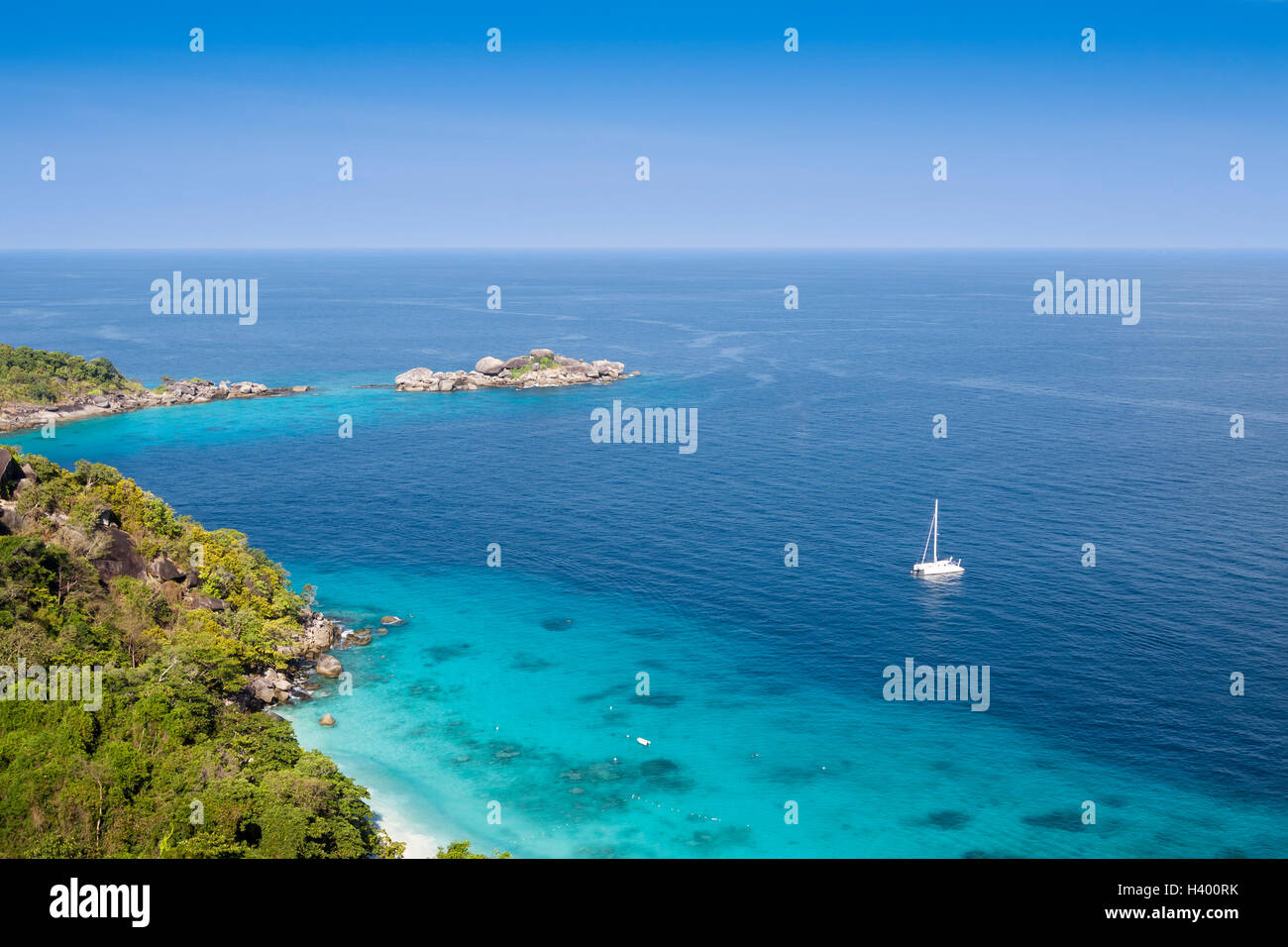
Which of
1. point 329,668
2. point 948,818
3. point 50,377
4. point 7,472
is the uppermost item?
point 50,377

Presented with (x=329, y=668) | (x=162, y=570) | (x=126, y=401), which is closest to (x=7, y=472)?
(x=162, y=570)

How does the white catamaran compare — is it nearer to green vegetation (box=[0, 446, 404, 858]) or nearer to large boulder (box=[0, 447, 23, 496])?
green vegetation (box=[0, 446, 404, 858])

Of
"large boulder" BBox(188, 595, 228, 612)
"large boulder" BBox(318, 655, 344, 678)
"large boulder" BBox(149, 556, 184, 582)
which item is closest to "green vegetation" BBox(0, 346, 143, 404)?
"large boulder" BBox(149, 556, 184, 582)

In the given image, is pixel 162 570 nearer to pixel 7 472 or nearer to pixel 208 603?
pixel 208 603

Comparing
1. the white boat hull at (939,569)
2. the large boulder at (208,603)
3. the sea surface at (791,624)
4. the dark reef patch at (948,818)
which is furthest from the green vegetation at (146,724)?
the white boat hull at (939,569)

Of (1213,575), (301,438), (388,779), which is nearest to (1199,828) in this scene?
(1213,575)

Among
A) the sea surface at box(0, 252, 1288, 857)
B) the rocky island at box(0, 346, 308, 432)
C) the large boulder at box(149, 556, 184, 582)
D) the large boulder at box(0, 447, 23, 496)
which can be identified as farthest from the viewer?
the rocky island at box(0, 346, 308, 432)
